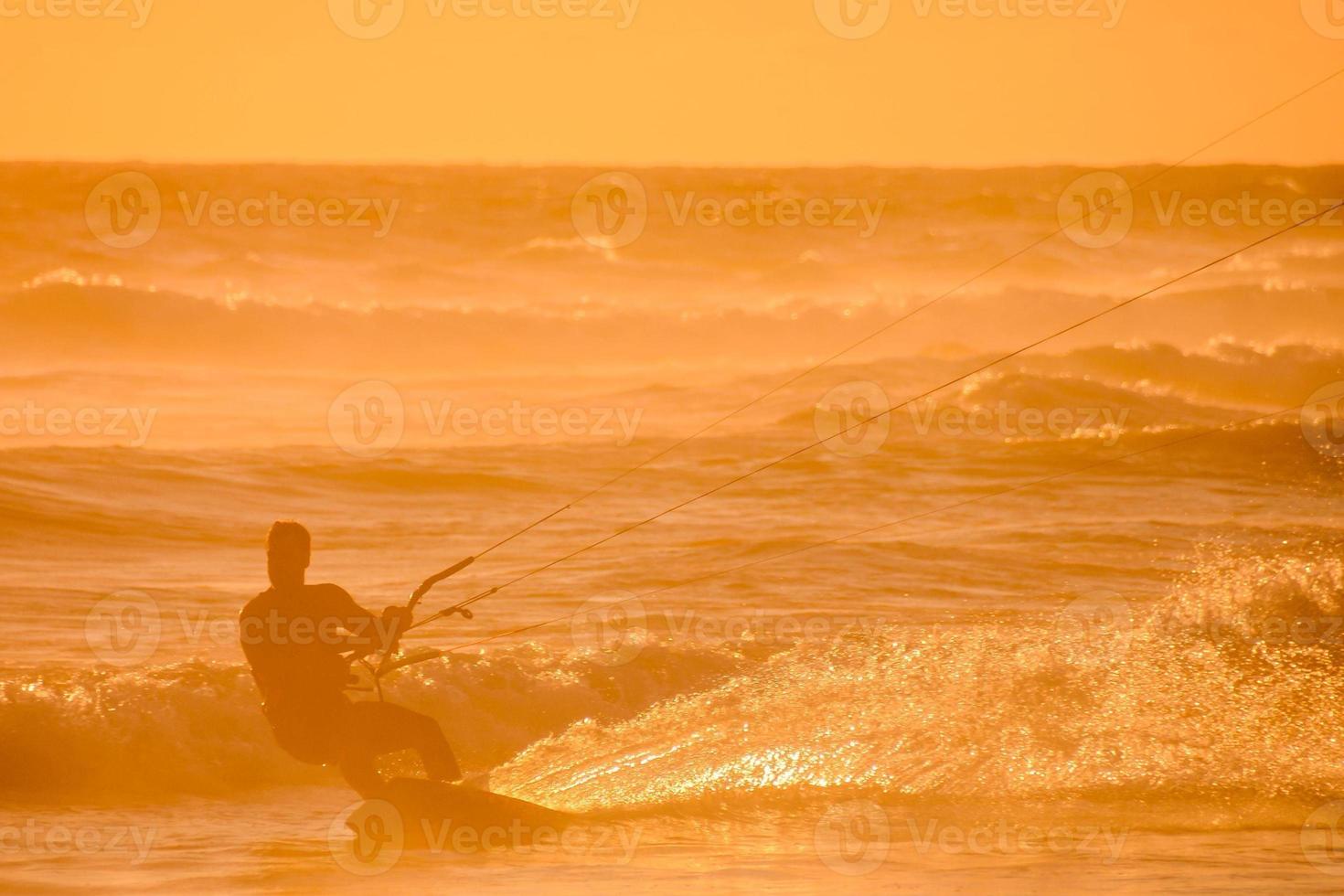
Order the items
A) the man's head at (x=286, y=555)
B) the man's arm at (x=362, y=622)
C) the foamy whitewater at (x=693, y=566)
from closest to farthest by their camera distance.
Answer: the man's arm at (x=362, y=622) → the man's head at (x=286, y=555) → the foamy whitewater at (x=693, y=566)

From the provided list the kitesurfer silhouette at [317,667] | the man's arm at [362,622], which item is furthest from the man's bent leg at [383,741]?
the man's arm at [362,622]

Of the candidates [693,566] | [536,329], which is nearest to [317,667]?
[693,566]

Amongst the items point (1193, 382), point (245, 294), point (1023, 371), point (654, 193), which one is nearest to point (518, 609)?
point (1023, 371)

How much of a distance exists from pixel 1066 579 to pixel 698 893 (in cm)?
904

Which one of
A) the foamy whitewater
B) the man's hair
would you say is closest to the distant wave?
the foamy whitewater

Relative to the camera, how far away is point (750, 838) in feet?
29.2

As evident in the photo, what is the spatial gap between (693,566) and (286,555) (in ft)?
28.6

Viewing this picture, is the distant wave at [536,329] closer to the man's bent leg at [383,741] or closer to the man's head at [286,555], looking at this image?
the man's bent leg at [383,741]

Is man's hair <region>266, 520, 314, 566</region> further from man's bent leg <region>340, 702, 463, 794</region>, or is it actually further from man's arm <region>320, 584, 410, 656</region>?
man's bent leg <region>340, 702, 463, 794</region>

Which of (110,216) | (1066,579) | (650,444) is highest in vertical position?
(110,216)

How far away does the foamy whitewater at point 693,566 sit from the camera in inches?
360

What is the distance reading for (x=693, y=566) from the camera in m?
16.6

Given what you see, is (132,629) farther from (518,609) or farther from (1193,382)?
(1193,382)

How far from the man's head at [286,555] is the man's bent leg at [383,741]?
2.36 feet
